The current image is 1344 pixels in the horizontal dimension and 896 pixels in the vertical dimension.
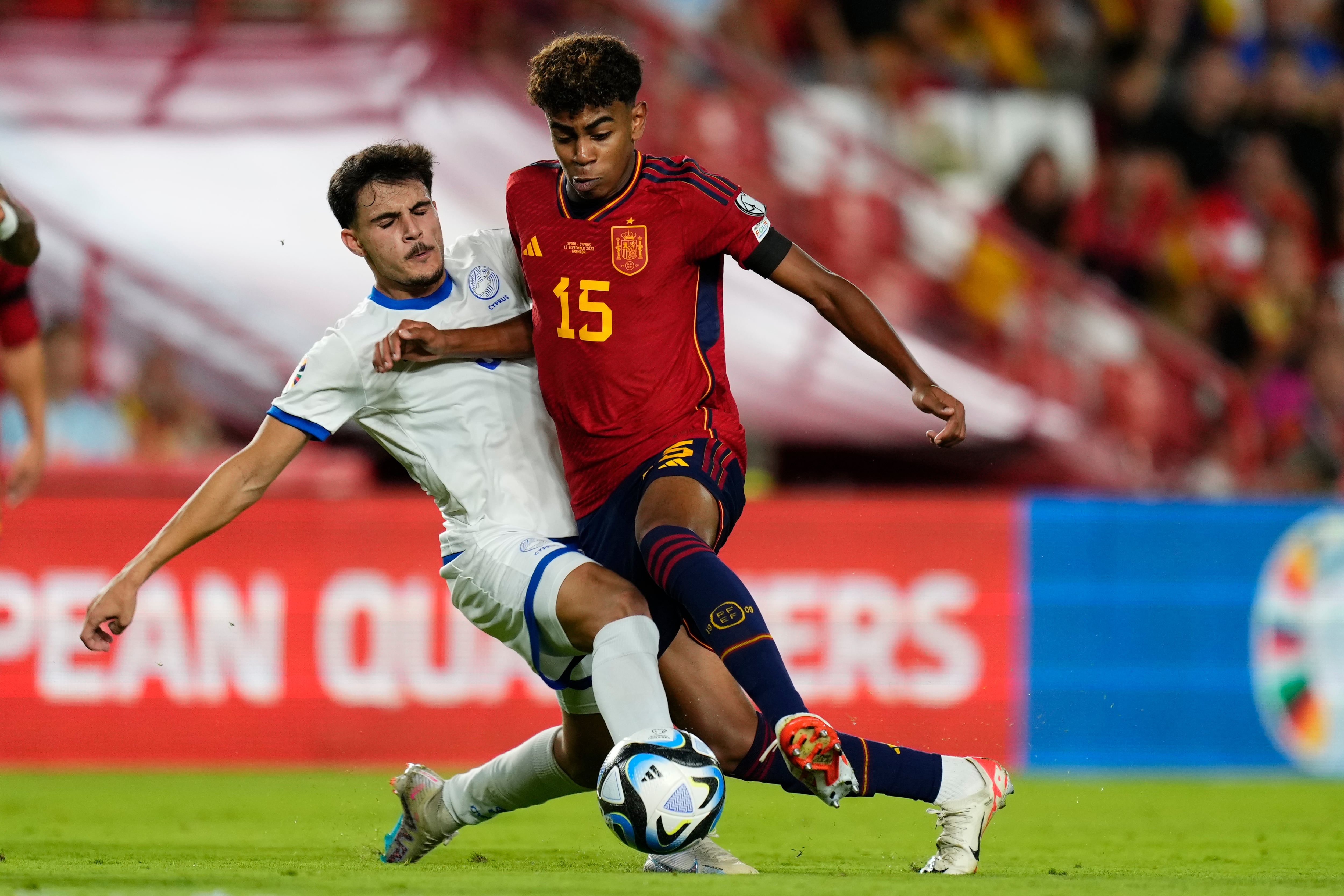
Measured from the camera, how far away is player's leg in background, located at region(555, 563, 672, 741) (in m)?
4.00

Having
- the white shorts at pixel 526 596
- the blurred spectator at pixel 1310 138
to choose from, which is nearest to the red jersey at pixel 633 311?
the white shorts at pixel 526 596

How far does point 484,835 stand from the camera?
5949 millimetres

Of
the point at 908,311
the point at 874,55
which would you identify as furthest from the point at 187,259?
the point at 874,55

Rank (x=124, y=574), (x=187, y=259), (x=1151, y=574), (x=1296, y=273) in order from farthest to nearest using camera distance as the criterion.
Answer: (x=1296, y=273) < (x=187, y=259) < (x=1151, y=574) < (x=124, y=574)

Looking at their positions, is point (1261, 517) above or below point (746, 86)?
below

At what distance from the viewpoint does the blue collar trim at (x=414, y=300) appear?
459 cm

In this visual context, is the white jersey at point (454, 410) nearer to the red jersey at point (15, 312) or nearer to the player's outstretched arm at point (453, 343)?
the player's outstretched arm at point (453, 343)

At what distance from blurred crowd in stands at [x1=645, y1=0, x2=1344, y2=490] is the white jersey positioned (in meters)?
7.11

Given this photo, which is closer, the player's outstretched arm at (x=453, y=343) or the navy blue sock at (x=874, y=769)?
the navy blue sock at (x=874, y=769)

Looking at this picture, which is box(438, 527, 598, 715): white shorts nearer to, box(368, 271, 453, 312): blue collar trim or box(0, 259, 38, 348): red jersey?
box(368, 271, 453, 312): blue collar trim

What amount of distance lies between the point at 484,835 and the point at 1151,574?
152 inches

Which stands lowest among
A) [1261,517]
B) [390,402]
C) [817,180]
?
[390,402]

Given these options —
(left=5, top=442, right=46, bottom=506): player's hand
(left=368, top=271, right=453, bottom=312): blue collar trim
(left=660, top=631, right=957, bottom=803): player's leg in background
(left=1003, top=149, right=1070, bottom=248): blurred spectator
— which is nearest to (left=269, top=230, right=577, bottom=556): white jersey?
(left=368, top=271, right=453, bottom=312): blue collar trim

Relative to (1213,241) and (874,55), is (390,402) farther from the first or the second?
(1213,241)
